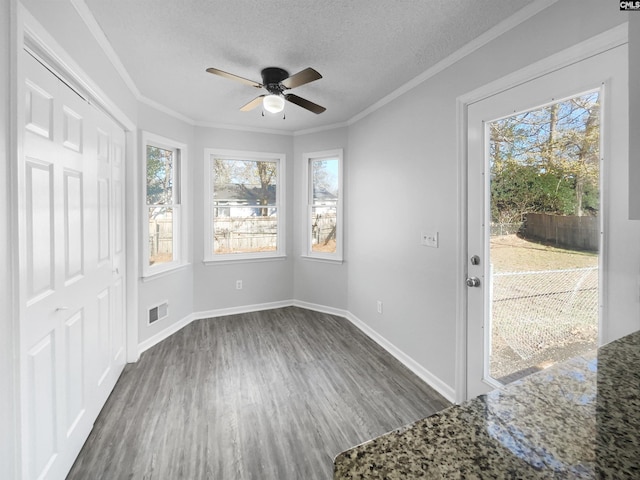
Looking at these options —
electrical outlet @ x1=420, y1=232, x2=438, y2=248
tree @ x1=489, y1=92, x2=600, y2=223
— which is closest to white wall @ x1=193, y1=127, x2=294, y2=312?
electrical outlet @ x1=420, y1=232, x2=438, y2=248

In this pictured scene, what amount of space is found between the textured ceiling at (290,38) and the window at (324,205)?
1.23m

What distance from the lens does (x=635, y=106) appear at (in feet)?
2.73

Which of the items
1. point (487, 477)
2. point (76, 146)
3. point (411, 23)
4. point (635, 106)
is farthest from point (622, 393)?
point (76, 146)

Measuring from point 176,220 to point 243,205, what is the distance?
88cm

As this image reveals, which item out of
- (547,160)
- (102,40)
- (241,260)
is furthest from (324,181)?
(547,160)

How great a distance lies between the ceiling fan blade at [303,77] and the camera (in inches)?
77.6

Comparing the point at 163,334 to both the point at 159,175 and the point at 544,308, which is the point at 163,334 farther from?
the point at 544,308

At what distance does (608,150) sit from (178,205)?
371 centimetres

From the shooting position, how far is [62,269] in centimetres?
147

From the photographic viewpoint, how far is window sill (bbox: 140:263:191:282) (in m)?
2.98

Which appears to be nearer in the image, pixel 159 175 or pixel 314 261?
pixel 159 175

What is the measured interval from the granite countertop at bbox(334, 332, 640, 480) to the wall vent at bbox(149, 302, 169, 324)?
323cm

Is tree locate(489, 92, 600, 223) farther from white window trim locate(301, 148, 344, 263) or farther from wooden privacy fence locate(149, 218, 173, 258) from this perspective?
wooden privacy fence locate(149, 218, 173, 258)

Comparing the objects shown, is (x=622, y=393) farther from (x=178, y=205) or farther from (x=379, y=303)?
(x=178, y=205)
